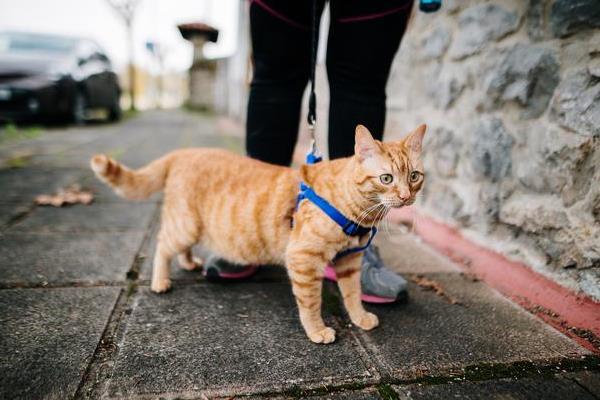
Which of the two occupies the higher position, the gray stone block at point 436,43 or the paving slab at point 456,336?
the gray stone block at point 436,43

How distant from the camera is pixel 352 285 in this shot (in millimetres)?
1440

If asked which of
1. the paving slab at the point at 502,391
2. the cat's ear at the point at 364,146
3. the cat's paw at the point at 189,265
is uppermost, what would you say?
the cat's ear at the point at 364,146

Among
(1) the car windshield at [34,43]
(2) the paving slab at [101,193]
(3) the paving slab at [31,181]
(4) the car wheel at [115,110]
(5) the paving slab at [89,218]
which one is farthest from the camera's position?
(4) the car wheel at [115,110]

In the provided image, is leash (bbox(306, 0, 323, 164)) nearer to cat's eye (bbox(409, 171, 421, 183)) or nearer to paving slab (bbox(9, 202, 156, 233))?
cat's eye (bbox(409, 171, 421, 183))

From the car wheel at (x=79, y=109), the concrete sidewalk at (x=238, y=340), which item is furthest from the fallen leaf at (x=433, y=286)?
the car wheel at (x=79, y=109)

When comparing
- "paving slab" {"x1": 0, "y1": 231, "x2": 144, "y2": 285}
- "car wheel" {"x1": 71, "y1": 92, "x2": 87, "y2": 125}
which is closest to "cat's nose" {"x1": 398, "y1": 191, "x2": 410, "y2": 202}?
"paving slab" {"x1": 0, "y1": 231, "x2": 144, "y2": 285}

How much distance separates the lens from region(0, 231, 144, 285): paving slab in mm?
1597

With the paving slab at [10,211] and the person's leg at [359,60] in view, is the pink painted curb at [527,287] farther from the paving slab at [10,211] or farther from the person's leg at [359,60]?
the paving slab at [10,211]

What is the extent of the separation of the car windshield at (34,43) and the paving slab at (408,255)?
23.3 feet

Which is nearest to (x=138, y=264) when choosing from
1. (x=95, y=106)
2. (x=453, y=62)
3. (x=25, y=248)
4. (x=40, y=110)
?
(x=25, y=248)

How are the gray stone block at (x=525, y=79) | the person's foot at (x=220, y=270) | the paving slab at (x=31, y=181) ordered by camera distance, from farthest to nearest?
the paving slab at (x=31, y=181), the person's foot at (x=220, y=270), the gray stone block at (x=525, y=79)

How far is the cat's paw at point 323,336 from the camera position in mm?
1291

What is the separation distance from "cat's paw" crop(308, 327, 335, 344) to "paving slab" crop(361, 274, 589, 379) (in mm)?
125

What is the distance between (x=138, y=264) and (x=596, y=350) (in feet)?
6.09
